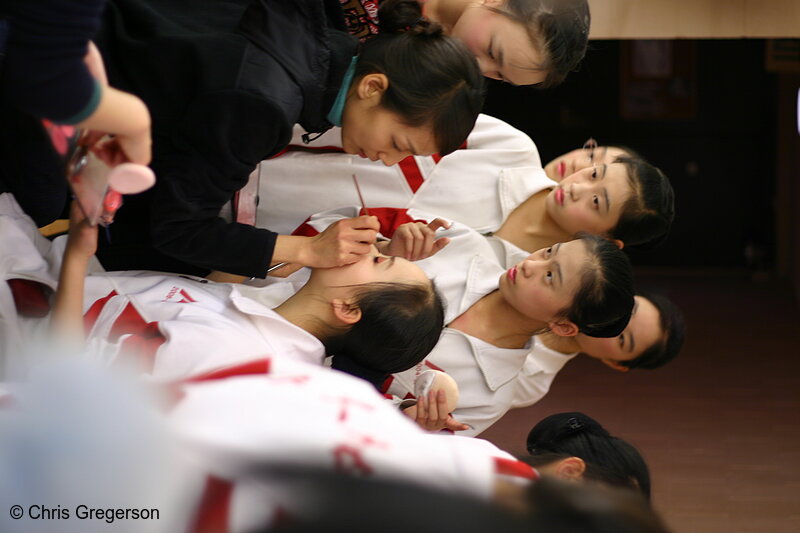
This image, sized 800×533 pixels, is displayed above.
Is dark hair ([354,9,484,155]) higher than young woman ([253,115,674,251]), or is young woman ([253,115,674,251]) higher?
dark hair ([354,9,484,155])

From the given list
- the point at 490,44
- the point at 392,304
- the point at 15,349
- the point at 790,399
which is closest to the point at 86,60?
the point at 15,349

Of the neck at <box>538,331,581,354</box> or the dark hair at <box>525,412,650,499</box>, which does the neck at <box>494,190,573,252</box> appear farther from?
the dark hair at <box>525,412,650,499</box>

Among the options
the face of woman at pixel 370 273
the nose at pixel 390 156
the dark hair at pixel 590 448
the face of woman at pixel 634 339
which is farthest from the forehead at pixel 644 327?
the nose at pixel 390 156

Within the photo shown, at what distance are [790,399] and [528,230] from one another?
1436mm

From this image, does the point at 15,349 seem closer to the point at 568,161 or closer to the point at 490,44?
the point at 490,44

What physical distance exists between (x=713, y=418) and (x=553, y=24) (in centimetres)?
163

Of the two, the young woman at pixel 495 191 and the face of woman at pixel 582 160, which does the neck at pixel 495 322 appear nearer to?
the young woman at pixel 495 191

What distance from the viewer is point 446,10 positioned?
1631 millimetres

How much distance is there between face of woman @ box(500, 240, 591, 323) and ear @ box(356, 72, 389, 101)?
1.85 ft

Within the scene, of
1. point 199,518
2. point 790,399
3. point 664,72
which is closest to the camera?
point 199,518

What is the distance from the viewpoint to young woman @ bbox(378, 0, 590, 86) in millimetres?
1506

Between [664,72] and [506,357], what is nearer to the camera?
[506,357]

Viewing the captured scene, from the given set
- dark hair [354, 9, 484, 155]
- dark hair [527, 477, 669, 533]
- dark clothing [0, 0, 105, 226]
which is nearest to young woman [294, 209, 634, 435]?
dark hair [354, 9, 484, 155]

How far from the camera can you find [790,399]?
2.79 m
